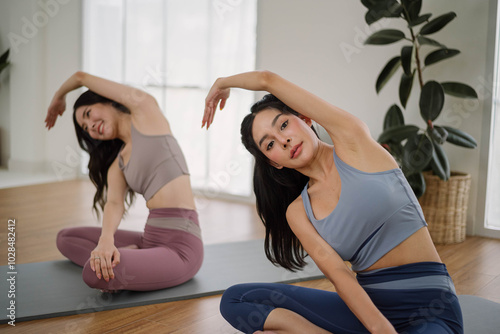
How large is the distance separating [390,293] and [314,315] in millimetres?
287

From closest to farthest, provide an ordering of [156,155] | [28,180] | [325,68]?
[156,155] → [325,68] → [28,180]

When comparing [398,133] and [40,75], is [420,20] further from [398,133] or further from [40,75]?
[40,75]

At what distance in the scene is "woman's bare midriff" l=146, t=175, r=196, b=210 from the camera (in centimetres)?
252

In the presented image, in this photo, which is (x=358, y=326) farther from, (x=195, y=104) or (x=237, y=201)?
(x=195, y=104)

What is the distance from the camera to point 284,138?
1.64 m

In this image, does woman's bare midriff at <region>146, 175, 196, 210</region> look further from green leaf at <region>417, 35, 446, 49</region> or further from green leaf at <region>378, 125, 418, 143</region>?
green leaf at <region>417, 35, 446, 49</region>

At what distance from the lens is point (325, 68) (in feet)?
13.6

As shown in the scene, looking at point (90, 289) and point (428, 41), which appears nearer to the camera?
point (90, 289)

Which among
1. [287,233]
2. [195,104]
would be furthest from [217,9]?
[287,233]

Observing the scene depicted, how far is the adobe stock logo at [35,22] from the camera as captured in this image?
5.55m

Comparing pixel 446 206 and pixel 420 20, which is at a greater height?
pixel 420 20

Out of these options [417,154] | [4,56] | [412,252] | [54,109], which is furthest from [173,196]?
[4,56]

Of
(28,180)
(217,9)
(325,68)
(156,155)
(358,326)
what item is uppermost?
(217,9)

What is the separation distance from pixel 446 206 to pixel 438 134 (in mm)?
499
